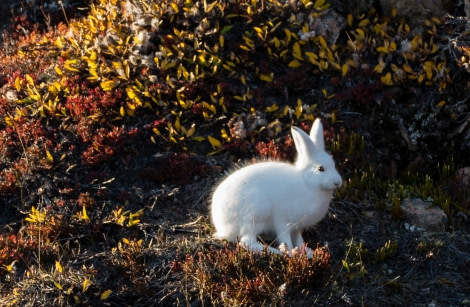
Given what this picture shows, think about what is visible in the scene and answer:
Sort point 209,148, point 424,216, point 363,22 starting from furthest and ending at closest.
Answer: point 363,22
point 209,148
point 424,216

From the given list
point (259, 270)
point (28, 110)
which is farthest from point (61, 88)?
point (259, 270)

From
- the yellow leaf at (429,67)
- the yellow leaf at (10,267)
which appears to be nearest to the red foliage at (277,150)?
the yellow leaf at (429,67)

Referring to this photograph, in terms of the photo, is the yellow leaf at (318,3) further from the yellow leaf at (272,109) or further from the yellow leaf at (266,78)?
the yellow leaf at (272,109)

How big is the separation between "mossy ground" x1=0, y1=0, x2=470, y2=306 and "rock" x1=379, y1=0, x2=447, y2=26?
0.42 ft

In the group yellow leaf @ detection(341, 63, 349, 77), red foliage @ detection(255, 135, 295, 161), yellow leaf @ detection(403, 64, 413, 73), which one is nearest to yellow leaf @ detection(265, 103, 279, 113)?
red foliage @ detection(255, 135, 295, 161)

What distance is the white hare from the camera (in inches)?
227

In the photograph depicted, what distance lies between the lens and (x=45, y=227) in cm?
680

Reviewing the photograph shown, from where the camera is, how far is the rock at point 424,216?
6.59 meters

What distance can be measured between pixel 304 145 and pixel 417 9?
400 cm

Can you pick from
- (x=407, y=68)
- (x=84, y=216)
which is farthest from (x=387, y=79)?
(x=84, y=216)

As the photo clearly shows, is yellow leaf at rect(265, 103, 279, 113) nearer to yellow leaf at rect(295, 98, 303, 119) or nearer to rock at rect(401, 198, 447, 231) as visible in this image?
yellow leaf at rect(295, 98, 303, 119)

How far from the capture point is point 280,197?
19.1 ft

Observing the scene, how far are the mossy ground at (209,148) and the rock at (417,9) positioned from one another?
128mm

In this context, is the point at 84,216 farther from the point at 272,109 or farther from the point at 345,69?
the point at 345,69
